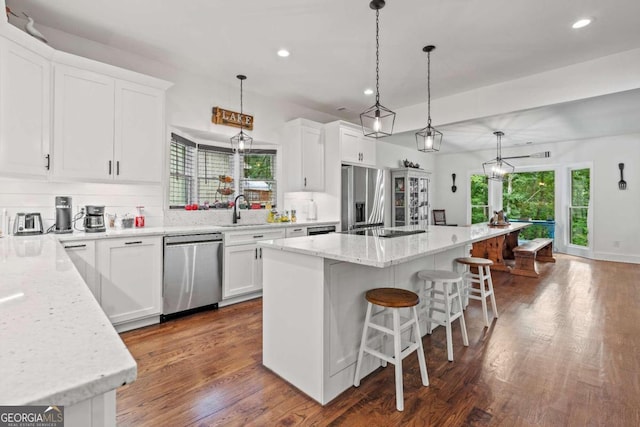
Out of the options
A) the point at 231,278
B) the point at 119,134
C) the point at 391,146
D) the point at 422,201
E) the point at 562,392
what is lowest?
the point at 562,392

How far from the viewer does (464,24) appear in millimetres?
2824

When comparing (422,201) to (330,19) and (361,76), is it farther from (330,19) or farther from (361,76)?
(330,19)

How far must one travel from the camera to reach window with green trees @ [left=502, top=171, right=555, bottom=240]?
24.7ft

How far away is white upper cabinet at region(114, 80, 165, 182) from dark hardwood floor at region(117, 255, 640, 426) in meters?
1.55

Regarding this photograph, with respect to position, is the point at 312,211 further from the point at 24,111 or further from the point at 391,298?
the point at 24,111

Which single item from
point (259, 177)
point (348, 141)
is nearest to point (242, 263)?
point (259, 177)

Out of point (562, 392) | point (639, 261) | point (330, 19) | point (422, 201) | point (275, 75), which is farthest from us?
point (422, 201)

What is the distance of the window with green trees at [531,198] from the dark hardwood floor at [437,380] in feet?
15.7

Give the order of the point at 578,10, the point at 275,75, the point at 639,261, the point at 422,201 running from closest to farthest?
the point at 578,10, the point at 275,75, the point at 639,261, the point at 422,201

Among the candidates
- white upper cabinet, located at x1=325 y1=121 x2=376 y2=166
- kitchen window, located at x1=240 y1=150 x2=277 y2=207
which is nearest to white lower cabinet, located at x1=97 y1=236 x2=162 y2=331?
kitchen window, located at x1=240 y1=150 x2=277 y2=207

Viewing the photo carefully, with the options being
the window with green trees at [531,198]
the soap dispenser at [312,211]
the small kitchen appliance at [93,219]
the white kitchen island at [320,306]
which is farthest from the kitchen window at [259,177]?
the window with green trees at [531,198]

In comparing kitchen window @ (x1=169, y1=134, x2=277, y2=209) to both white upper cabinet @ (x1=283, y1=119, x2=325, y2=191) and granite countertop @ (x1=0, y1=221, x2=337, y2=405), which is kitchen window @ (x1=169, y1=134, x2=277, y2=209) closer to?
white upper cabinet @ (x1=283, y1=119, x2=325, y2=191)

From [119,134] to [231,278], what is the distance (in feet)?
6.06

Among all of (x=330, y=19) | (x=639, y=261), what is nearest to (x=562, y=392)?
(x=330, y=19)
